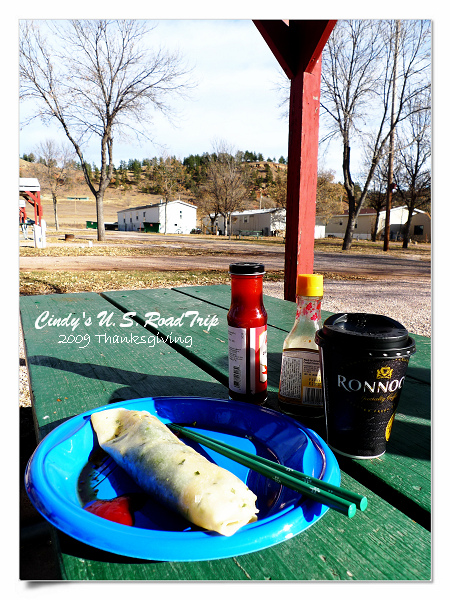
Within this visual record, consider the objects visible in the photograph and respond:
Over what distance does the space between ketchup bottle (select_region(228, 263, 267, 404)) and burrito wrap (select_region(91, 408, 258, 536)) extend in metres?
0.21

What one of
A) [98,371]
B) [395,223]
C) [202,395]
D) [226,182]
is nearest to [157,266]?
[98,371]

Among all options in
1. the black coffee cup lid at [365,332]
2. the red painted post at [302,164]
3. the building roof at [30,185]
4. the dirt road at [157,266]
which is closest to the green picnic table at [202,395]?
the black coffee cup lid at [365,332]

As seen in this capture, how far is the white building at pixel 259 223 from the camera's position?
41.3 m

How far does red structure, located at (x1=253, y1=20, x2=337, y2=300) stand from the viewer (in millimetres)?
2543

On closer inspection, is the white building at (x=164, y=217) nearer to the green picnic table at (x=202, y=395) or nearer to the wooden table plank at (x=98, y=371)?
the green picnic table at (x=202, y=395)

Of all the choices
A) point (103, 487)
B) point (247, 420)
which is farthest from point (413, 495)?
point (103, 487)

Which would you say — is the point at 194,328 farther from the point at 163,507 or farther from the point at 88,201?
the point at 88,201

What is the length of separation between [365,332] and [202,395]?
477 millimetres

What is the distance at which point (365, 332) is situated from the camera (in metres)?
0.62

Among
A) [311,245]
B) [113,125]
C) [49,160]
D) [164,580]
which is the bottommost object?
[164,580]

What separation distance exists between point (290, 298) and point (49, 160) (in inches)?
1385

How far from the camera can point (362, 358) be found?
59cm
